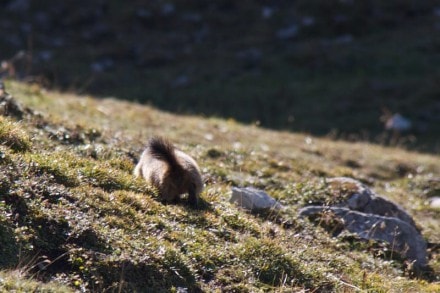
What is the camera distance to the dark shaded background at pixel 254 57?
2170cm

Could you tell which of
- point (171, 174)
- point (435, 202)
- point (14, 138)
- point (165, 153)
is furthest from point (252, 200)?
point (435, 202)

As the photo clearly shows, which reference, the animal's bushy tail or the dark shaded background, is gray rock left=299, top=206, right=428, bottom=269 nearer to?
the animal's bushy tail

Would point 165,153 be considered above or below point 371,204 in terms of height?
above

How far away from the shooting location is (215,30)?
89.5 ft

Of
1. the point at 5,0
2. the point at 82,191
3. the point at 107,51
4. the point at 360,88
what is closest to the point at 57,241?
the point at 82,191

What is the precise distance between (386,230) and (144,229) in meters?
3.93

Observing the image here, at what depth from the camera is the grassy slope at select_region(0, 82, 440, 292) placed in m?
7.43

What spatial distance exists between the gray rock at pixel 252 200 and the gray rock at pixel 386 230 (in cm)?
58

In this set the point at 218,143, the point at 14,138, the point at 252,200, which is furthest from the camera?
the point at 218,143

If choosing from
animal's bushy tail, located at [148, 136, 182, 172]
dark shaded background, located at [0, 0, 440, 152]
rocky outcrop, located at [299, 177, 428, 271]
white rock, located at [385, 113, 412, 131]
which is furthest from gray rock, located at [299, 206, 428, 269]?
white rock, located at [385, 113, 412, 131]

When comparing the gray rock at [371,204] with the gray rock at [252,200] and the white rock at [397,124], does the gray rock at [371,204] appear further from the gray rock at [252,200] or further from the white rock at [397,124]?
the white rock at [397,124]

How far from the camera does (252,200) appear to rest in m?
10.3

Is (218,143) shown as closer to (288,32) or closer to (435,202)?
(435,202)

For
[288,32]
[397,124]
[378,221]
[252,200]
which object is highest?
[288,32]
